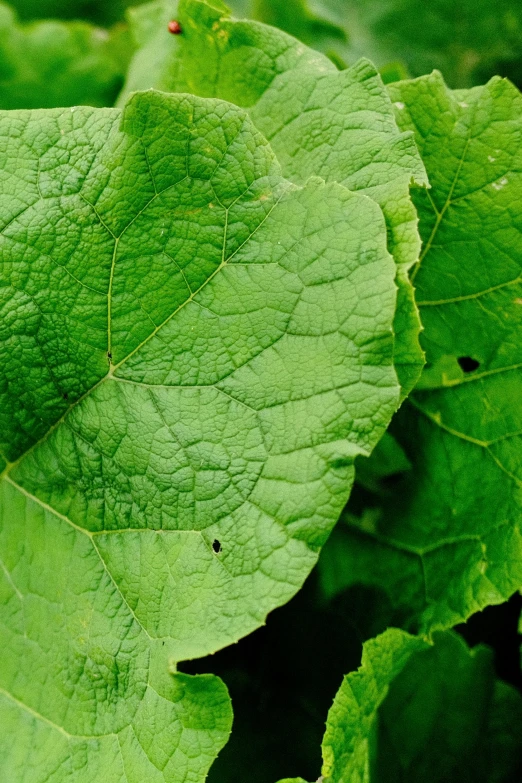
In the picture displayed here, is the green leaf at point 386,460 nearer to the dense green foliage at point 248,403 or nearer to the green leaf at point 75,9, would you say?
the dense green foliage at point 248,403

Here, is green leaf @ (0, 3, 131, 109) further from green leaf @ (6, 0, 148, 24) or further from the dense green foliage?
green leaf @ (6, 0, 148, 24)

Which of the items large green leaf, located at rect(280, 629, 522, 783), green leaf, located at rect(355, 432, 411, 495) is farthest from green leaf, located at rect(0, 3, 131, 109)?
large green leaf, located at rect(280, 629, 522, 783)

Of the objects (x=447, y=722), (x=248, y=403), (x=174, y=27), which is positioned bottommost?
(x=447, y=722)

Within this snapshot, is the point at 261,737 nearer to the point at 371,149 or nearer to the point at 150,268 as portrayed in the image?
the point at 150,268

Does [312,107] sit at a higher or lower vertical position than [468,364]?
higher

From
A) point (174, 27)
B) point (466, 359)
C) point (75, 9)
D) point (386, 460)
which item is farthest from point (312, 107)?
point (75, 9)

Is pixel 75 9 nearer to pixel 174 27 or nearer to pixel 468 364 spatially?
pixel 174 27

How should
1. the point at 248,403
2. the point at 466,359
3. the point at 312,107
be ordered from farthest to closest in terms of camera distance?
1. the point at 466,359
2. the point at 312,107
3. the point at 248,403

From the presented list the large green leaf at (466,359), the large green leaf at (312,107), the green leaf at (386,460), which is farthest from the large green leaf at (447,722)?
the large green leaf at (312,107)
